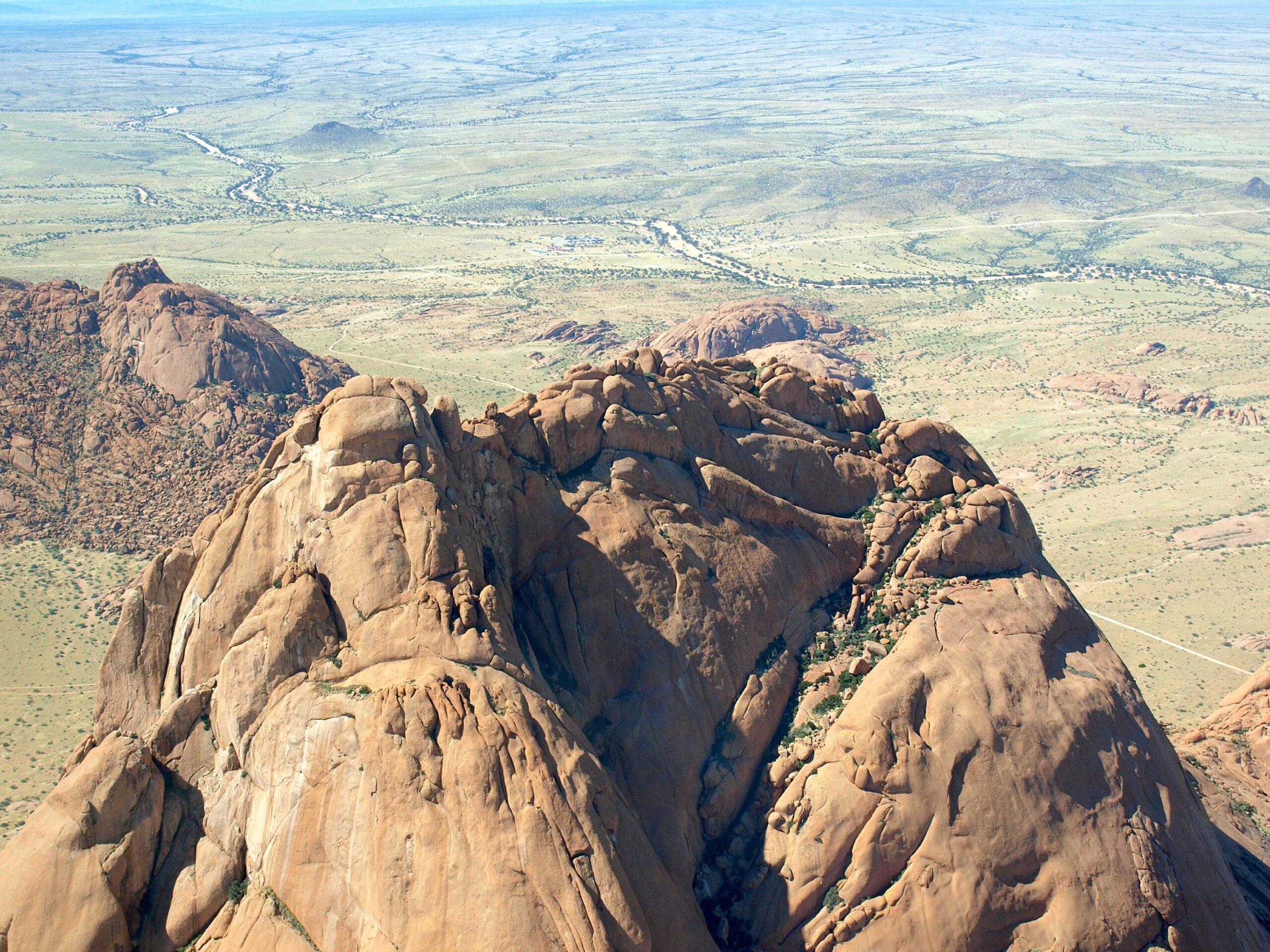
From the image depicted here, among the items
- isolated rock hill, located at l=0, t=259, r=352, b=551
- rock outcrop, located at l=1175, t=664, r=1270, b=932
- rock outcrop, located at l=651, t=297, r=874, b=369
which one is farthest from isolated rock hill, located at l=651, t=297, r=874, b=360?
rock outcrop, located at l=1175, t=664, r=1270, b=932

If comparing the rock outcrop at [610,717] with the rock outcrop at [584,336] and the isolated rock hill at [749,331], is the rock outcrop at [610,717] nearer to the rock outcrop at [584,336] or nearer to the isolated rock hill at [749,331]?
the isolated rock hill at [749,331]

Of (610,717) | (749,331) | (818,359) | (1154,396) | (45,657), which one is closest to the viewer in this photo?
(610,717)

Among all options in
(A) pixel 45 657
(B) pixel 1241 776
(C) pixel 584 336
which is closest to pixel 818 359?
(C) pixel 584 336

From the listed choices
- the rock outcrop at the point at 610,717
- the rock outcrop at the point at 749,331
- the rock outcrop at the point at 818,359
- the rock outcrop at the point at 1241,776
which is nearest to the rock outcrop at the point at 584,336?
the rock outcrop at the point at 749,331

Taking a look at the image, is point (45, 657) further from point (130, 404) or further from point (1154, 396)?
point (1154, 396)

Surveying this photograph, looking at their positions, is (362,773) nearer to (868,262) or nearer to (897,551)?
(897,551)

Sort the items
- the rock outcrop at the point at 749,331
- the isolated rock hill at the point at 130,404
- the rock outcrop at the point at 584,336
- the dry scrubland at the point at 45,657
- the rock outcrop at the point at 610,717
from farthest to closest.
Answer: the rock outcrop at the point at 584,336, the rock outcrop at the point at 749,331, the isolated rock hill at the point at 130,404, the dry scrubland at the point at 45,657, the rock outcrop at the point at 610,717

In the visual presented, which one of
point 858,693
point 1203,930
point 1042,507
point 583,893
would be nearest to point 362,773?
point 583,893
